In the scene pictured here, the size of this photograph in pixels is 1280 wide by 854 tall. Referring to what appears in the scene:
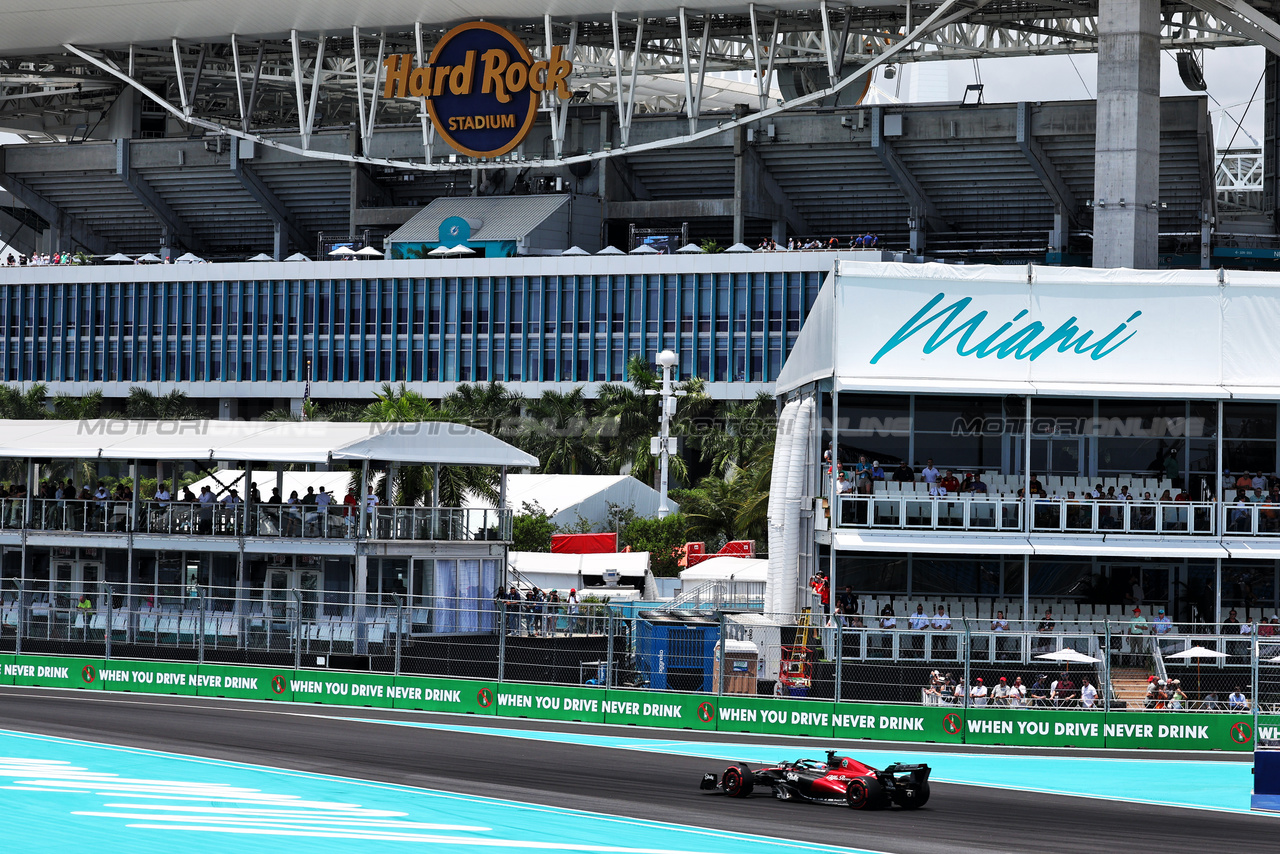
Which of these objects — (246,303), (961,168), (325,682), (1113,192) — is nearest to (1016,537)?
(325,682)

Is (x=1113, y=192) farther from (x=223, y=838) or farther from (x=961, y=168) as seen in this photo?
(x=223, y=838)

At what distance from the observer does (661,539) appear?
5994 cm

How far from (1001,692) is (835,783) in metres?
7.88

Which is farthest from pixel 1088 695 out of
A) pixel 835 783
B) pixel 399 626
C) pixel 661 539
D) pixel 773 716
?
pixel 661 539

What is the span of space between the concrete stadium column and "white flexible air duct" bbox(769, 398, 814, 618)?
2857 centimetres

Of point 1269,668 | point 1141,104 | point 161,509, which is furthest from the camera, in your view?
point 1141,104

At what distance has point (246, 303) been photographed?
97938 mm

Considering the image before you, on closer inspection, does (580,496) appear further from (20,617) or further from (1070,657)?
(1070,657)

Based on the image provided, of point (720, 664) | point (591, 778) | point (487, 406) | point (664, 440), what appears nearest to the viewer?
point (591, 778)

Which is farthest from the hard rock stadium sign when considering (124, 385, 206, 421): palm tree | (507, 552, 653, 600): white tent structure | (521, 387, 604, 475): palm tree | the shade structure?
the shade structure

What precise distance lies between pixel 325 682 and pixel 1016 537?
14.1 m

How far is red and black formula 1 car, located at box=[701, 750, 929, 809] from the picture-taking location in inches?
848

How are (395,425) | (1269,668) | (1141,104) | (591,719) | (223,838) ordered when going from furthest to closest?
(1141,104)
(395,425)
(591,719)
(1269,668)
(223,838)

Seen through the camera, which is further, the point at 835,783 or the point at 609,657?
the point at 609,657
